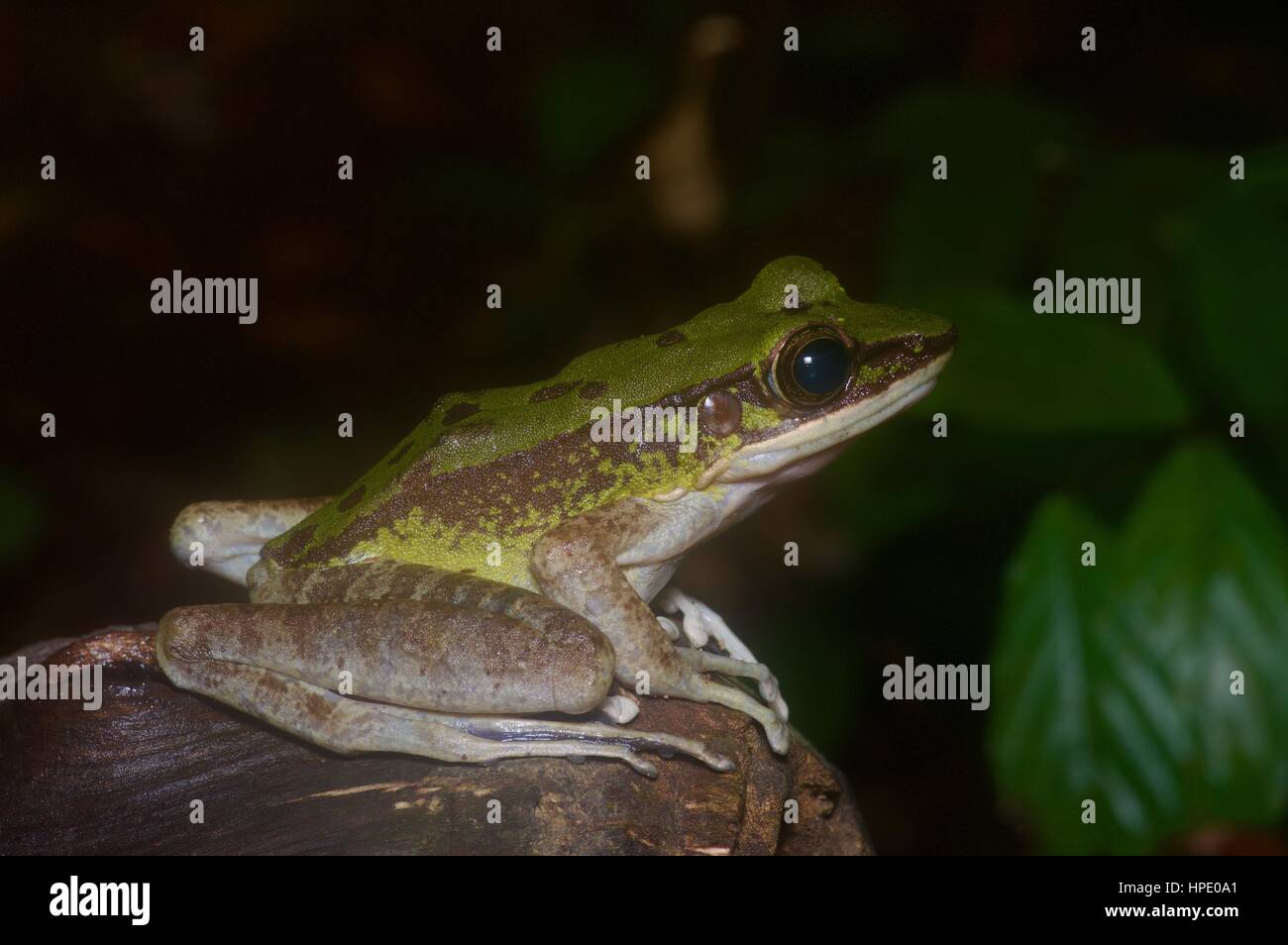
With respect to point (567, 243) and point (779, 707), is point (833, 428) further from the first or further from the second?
point (567, 243)

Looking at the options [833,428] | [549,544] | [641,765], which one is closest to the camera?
[641,765]

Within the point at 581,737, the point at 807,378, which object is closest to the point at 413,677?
the point at 581,737

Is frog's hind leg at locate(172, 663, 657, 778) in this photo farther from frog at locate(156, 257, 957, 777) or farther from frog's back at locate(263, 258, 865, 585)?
frog's back at locate(263, 258, 865, 585)

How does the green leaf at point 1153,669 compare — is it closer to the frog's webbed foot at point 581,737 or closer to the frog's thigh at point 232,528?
the frog's webbed foot at point 581,737

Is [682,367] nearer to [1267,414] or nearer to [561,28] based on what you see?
[1267,414]

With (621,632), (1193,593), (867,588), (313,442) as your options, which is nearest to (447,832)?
(621,632)

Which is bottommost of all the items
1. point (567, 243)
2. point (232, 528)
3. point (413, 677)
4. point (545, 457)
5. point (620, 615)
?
point (413, 677)

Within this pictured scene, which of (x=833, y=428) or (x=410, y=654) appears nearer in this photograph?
(x=410, y=654)
